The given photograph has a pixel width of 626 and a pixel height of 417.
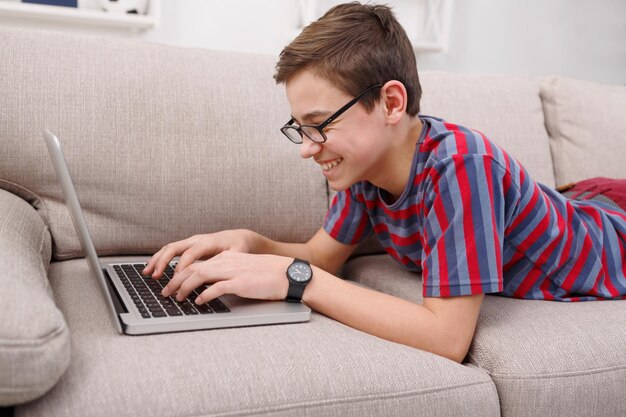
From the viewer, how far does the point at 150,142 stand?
1.46 meters

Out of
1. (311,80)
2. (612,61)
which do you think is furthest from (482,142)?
(612,61)

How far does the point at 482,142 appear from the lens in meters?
1.17

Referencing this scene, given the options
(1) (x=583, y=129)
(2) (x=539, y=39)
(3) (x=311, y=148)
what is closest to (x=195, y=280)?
(3) (x=311, y=148)

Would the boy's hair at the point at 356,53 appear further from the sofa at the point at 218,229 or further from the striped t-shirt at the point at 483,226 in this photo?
the sofa at the point at 218,229

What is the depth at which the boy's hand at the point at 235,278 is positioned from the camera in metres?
1.04

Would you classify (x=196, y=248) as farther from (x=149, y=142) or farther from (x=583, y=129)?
(x=583, y=129)

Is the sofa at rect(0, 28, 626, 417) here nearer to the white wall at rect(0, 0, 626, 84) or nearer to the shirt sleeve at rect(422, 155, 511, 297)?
the shirt sleeve at rect(422, 155, 511, 297)

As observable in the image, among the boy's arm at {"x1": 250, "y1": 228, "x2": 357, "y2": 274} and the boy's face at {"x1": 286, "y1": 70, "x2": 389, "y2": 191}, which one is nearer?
the boy's face at {"x1": 286, "y1": 70, "x2": 389, "y2": 191}

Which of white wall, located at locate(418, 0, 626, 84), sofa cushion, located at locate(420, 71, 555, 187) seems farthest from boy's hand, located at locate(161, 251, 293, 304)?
white wall, located at locate(418, 0, 626, 84)

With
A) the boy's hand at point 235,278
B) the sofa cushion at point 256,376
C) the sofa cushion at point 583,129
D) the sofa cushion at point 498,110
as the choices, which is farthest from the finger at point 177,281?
the sofa cushion at point 583,129

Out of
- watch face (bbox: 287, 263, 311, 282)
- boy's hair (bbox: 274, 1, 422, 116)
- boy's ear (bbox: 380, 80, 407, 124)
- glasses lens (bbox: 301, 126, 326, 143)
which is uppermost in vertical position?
Result: boy's hair (bbox: 274, 1, 422, 116)

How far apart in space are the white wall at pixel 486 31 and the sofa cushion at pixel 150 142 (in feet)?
2.01

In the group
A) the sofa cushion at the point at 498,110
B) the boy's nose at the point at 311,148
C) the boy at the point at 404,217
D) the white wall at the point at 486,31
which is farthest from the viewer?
the white wall at the point at 486,31

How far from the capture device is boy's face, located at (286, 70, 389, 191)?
1150 millimetres
